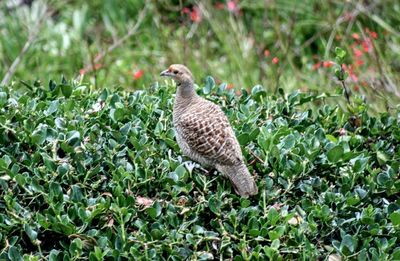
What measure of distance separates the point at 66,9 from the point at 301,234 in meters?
7.58

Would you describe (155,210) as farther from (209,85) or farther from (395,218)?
(209,85)

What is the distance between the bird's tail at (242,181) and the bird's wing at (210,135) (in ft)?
0.22

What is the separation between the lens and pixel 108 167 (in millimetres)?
4117

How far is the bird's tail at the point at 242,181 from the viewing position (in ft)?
12.9

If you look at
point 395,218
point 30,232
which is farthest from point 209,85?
point 30,232

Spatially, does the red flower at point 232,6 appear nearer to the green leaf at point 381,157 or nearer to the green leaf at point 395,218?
the green leaf at point 381,157

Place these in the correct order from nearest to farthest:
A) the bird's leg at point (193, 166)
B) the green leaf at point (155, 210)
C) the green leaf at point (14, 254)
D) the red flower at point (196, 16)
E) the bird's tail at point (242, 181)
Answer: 1. the green leaf at point (14, 254)
2. the green leaf at point (155, 210)
3. the bird's tail at point (242, 181)
4. the bird's leg at point (193, 166)
5. the red flower at point (196, 16)

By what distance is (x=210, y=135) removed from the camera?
4316 millimetres

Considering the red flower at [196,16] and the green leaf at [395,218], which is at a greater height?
the green leaf at [395,218]

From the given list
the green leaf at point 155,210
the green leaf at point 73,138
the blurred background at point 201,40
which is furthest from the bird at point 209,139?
the blurred background at point 201,40

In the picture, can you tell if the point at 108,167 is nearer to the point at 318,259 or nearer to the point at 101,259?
the point at 101,259

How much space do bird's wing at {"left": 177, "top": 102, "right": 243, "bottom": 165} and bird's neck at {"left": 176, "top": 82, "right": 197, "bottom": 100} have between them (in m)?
0.17

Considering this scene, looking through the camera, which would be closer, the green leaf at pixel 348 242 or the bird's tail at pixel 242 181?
the green leaf at pixel 348 242

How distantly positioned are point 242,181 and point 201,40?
4.88m
